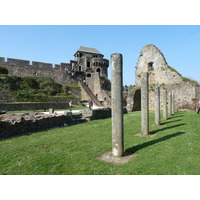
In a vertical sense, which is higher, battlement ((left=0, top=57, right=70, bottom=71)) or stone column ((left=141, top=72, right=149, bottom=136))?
battlement ((left=0, top=57, right=70, bottom=71))

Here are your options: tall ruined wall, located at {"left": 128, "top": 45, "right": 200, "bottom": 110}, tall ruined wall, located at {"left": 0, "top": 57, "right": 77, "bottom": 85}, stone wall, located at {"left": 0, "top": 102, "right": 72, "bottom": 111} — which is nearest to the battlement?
tall ruined wall, located at {"left": 0, "top": 57, "right": 77, "bottom": 85}

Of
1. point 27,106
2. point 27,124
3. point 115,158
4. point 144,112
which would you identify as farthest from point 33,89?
point 115,158

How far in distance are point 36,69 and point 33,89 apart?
36.2 ft

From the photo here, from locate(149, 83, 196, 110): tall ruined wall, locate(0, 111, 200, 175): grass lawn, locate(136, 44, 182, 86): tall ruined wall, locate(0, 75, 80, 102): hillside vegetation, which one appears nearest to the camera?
locate(0, 111, 200, 175): grass lawn

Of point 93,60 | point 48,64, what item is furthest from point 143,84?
point 93,60

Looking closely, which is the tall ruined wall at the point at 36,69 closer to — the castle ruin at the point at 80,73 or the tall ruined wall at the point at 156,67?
the castle ruin at the point at 80,73

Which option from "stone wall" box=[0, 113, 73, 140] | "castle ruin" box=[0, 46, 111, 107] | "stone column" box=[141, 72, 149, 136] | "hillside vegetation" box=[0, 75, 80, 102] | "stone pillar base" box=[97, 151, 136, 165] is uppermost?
"castle ruin" box=[0, 46, 111, 107]

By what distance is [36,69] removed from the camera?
135ft

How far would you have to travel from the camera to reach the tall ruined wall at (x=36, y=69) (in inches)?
1517

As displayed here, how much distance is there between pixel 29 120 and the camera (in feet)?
29.2

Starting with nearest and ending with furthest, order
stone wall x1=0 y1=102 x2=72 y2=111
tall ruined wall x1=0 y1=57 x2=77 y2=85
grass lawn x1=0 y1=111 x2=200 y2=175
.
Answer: grass lawn x1=0 y1=111 x2=200 y2=175, stone wall x1=0 y1=102 x2=72 y2=111, tall ruined wall x1=0 y1=57 x2=77 y2=85

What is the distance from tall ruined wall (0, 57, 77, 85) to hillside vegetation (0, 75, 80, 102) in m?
5.24

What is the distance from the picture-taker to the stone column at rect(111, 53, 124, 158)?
4.68 metres

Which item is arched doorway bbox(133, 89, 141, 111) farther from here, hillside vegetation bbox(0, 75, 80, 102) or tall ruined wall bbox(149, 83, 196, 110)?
hillside vegetation bbox(0, 75, 80, 102)
